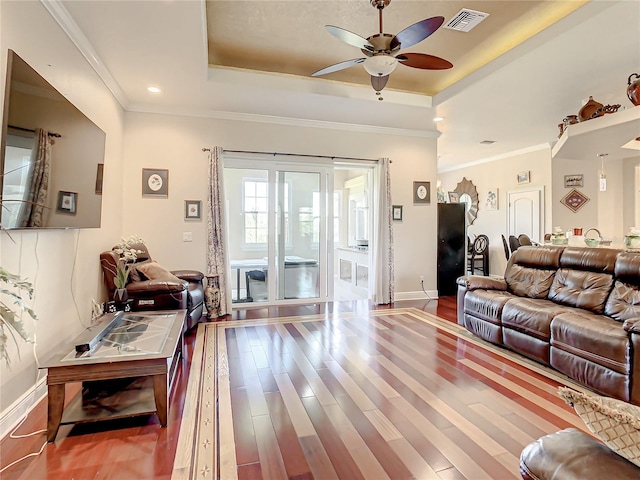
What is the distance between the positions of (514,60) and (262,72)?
2723mm

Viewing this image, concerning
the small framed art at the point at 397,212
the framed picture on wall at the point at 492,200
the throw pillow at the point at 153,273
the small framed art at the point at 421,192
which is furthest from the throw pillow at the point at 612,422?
the framed picture on wall at the point at 492,200

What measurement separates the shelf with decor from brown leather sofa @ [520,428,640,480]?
3.69 m

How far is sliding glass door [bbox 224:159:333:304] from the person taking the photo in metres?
5.11

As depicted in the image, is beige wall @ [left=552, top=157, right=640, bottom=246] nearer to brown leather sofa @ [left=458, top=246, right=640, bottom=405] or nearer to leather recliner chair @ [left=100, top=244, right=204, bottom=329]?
brown leather sofa @ [left=458, top=246, right=640, bottom=405]

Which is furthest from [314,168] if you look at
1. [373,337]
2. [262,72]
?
[373,337]

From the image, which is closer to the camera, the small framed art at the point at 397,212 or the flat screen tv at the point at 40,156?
the flat screen tv at the point at 40,156

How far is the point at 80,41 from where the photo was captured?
290 cm

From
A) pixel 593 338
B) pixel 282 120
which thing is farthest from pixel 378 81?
pixel 593 338

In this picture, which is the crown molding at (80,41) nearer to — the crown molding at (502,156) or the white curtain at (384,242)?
the white curtain at (384,242)

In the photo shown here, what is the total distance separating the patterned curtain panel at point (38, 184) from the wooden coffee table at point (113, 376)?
0.81m

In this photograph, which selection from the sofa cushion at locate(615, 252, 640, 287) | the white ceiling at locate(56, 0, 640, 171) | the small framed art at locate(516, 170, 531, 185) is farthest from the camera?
the small framed art at locate(516, 170, 531, 185)

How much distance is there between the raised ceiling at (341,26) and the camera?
3.02 meters

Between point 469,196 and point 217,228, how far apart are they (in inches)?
280

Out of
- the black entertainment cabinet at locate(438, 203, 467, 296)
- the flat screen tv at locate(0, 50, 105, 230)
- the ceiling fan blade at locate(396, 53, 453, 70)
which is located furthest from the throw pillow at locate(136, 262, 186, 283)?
the black entertainment cabinet at locate(438, 203, 467, 296)
